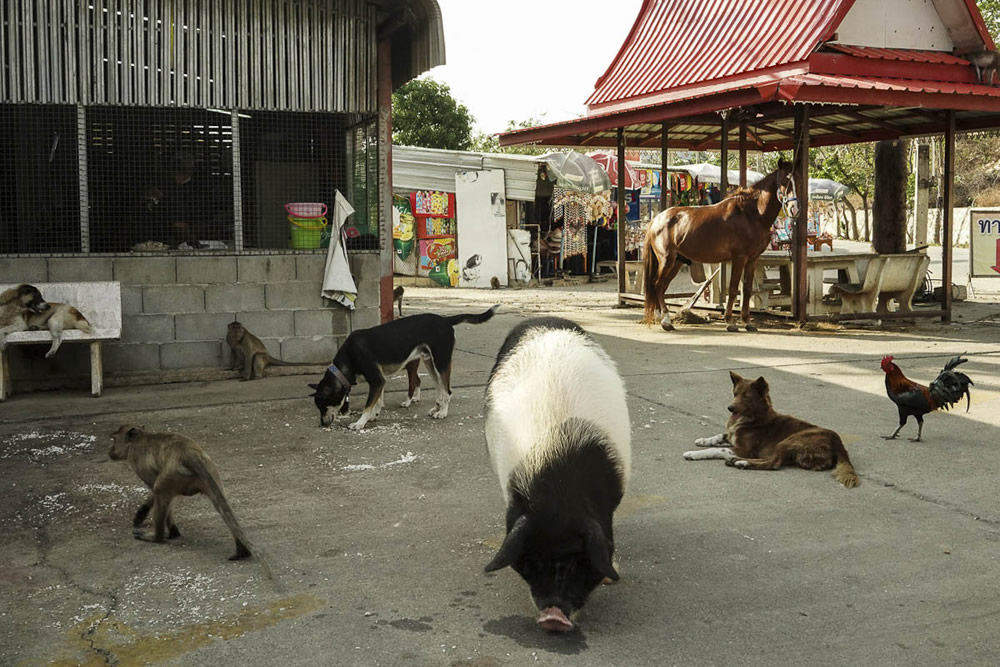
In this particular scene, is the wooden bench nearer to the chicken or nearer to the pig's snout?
the chicken

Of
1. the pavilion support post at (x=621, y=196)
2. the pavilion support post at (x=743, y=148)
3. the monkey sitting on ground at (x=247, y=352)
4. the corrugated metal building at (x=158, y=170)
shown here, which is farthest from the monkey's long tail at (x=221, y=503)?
the pavilion support post at (x=621, y=196)

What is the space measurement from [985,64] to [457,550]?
12842 mm

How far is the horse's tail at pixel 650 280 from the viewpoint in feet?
45.9

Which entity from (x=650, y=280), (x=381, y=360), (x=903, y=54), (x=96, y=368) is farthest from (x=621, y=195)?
(x=96, y=368)

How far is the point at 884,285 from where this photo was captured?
538 inches

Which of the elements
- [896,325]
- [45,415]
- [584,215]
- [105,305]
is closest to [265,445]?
[45,415]

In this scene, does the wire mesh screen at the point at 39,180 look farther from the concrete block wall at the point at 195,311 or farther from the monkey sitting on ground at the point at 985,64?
the monkey sitting on ground at the point at 985,64

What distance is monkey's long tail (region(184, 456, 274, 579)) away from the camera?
459 centimetres

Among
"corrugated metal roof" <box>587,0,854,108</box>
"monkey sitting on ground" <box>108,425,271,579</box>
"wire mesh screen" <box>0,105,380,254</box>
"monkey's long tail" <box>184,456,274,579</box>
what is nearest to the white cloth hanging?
"wire mesh screen" <box>0,105,380,254</box>

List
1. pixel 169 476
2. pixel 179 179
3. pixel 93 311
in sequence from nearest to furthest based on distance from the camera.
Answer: pixel 169 476
pixel 93 311
pixel 179 179

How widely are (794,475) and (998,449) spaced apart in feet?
5.74

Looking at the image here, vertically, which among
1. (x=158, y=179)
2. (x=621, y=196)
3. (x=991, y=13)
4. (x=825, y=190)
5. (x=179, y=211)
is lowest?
(x=179, y=211)

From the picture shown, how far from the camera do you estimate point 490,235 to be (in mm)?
22562

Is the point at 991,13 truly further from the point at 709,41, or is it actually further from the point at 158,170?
the point at 158,170
